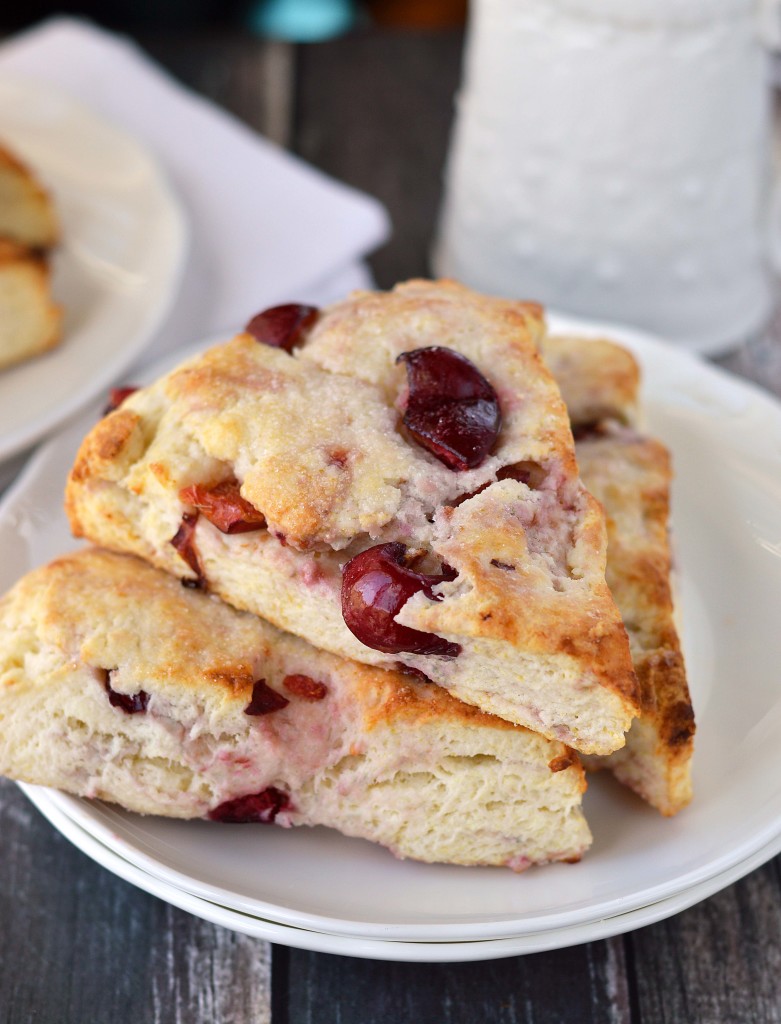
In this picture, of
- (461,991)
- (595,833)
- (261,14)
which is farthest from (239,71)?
(461,991)

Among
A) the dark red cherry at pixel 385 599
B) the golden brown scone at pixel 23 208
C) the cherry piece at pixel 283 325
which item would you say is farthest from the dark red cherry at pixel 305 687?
the golden brown scone at pixel 23 208

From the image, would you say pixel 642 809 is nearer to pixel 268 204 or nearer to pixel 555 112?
pixel 555 112

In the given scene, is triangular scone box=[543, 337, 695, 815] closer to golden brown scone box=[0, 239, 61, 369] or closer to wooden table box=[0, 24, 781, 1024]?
wooden table box=[0, 24, 781, 1024]

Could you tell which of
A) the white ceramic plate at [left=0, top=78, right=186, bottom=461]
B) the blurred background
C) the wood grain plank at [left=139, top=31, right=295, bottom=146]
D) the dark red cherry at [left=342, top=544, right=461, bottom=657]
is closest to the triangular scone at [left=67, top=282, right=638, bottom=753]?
the dark red cherry at [left=342, top=544, right=461, bottom=657]

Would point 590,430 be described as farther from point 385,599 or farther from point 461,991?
point 461,991

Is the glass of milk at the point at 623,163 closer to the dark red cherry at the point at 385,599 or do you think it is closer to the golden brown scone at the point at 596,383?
the golden brown scone at the point at 596,383

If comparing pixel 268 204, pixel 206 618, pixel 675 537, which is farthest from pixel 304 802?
pixel 268 204
